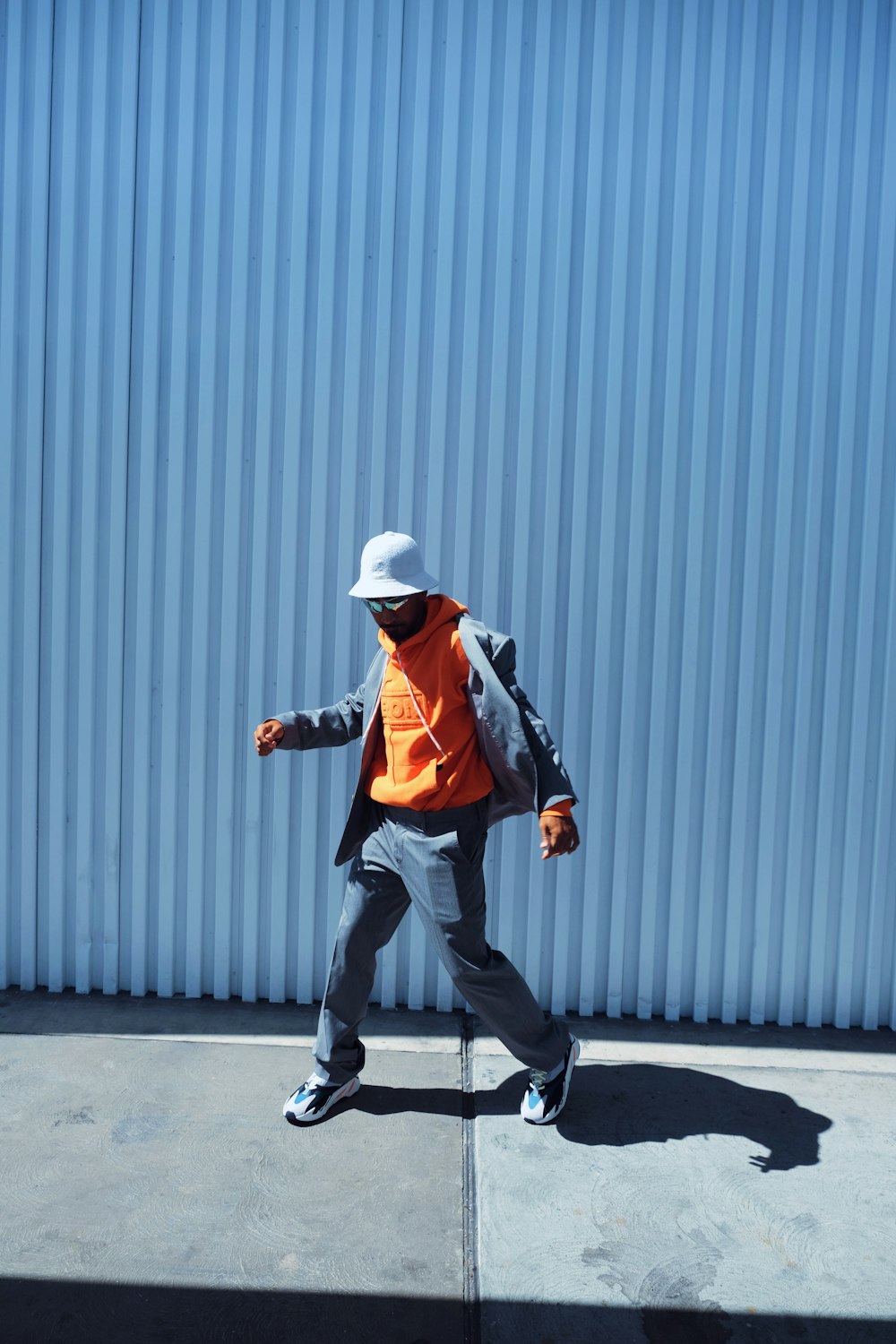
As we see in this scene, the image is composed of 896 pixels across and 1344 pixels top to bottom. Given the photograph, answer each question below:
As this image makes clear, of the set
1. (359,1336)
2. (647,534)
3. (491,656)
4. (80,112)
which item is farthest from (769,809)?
(80,112)

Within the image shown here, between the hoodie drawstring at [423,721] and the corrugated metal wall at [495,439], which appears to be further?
the corrugated metal wall at [495,439]

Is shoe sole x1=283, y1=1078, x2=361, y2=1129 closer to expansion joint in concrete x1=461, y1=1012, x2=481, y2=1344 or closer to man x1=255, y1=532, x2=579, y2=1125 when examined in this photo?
man x1=255, y1=532, x2=579, y2=1125

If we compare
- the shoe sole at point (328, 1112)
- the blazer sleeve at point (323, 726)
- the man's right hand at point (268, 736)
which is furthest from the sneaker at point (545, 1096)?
the man's right hand at point (268, 736)

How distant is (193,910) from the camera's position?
187 inches

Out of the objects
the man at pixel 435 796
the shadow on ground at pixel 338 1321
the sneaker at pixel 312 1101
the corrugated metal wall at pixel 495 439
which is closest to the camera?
the shadow on ground at pixel 338 1321

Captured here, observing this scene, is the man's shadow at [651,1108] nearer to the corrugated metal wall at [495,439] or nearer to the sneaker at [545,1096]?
the sneaker at [545,1096]

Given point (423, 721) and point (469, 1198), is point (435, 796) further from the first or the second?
point (469, 1198)

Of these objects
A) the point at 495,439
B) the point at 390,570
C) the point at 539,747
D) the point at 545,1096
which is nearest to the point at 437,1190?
the point at 545,1096

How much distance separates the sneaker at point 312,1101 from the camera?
372cm

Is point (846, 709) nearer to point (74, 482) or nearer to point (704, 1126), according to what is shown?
point (704, 1126)

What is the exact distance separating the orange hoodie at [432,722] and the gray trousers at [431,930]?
0.26 feet

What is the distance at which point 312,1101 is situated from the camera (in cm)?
373

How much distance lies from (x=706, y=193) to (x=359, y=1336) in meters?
4.21

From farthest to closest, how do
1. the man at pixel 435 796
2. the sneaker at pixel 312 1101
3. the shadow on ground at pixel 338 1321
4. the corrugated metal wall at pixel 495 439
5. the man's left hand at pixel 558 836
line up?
the corrugated metal wall at pixel 495 439, the sneaker at pixel 312 1101, the man at pixel 435 796, the man's left hand at pixel 558 836, the shadow on ground at pixel 338 1321
